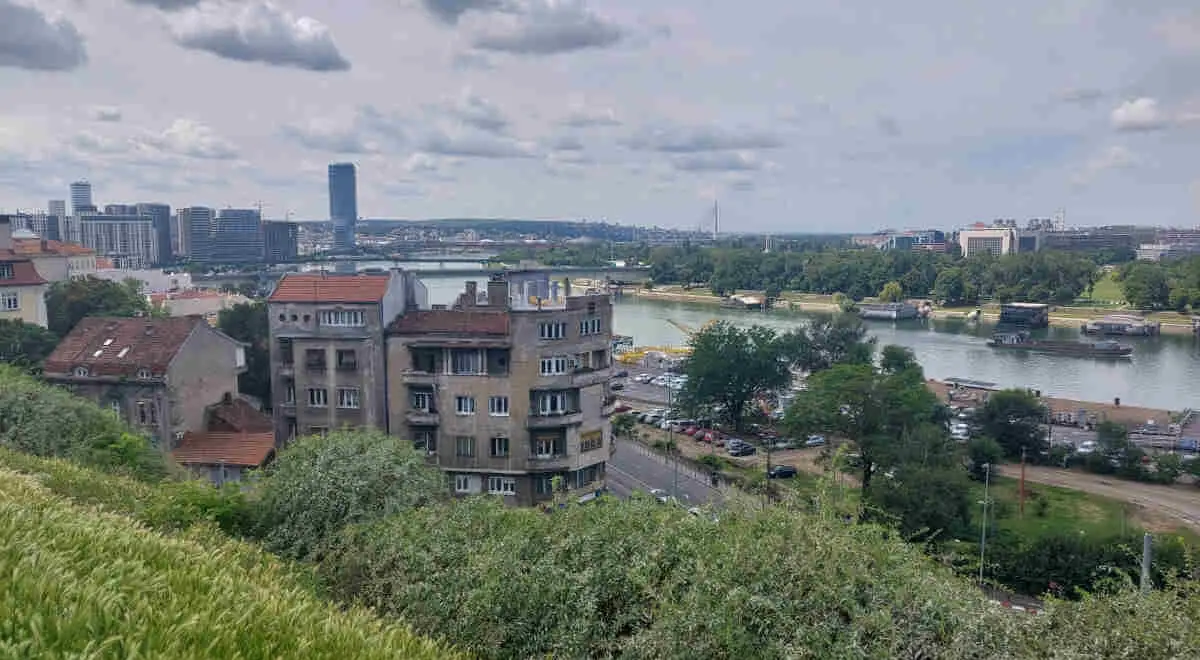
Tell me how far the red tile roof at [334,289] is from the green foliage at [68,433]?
2.42m

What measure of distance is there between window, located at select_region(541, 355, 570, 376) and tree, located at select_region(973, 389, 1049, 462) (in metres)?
9.02

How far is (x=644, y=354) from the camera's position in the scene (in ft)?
90.7

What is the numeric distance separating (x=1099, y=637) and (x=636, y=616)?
1.76 meters

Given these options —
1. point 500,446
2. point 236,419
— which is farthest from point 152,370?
point 500,446

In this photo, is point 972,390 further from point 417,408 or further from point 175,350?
point 175,350

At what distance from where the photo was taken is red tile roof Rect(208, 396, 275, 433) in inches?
433

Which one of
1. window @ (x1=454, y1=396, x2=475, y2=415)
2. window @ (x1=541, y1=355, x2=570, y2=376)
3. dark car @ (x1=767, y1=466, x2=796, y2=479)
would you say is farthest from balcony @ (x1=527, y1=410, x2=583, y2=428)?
dark car @ (x1=767, y1=466, x2=796, y2=479)

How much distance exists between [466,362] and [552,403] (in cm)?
102

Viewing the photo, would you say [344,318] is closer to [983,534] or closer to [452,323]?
[452,323]

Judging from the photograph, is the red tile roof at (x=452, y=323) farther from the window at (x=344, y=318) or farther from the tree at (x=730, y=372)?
the tree at (x=730, y=372)

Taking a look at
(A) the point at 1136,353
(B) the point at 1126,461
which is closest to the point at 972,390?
(B) the point at 1126,461

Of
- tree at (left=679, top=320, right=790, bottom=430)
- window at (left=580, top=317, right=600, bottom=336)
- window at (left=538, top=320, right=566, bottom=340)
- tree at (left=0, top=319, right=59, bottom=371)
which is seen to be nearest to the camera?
window at (left=538, top=320, right=566, bottom=340)

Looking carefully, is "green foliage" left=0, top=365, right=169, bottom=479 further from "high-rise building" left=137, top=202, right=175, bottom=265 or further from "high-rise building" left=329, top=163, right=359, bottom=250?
"high-rise building" left=329, top=163, right=359, bottom=250

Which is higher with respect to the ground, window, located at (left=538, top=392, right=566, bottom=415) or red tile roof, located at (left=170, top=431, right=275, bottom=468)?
window, located at (left=538, top=392, right=566, bottom=415)
